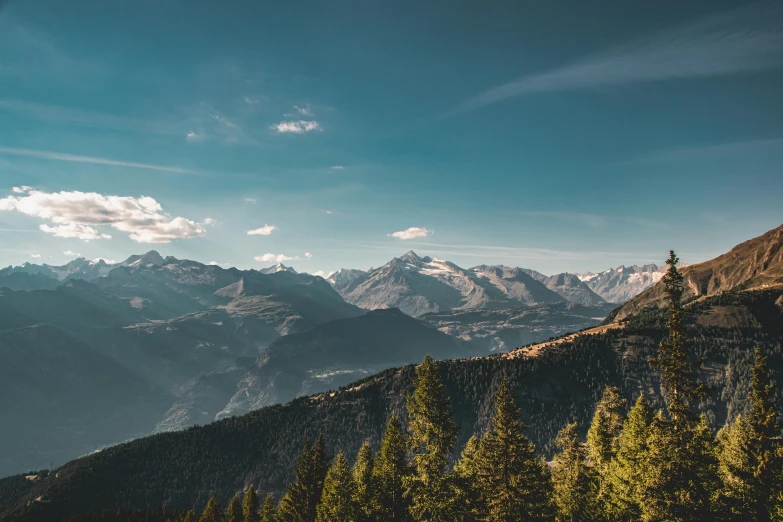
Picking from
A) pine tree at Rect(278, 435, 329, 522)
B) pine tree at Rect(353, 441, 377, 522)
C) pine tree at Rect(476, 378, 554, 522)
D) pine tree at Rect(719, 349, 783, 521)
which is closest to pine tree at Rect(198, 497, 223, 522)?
pine tree at Rect(278, 435, 329, 522)

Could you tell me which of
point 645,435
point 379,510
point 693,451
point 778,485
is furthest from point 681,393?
point 379,510

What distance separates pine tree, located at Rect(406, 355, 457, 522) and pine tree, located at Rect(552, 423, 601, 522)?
18491mm

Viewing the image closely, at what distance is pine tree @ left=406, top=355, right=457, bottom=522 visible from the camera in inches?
1576

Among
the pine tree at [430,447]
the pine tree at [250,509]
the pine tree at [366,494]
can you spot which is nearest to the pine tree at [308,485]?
the pine tree at [366,494]

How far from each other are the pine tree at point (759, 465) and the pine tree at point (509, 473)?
1687cm

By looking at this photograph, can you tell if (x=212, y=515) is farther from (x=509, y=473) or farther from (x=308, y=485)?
(x=509, y=473)

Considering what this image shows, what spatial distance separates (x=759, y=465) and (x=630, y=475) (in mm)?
11663

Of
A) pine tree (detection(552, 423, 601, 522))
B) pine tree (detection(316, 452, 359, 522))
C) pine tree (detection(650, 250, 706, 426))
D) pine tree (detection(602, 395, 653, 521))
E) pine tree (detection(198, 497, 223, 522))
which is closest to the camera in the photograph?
pine tree (detection(650, 250, 706, 426))

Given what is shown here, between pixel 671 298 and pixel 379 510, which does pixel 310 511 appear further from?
pixel 671 298

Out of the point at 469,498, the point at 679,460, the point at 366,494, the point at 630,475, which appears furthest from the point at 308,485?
the point at 679,460

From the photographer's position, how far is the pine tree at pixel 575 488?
161ft

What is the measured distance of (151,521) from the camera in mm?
140750

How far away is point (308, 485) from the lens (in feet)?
218

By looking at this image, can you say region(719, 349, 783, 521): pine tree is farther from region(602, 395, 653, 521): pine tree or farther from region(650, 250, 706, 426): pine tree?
region(602, 395, 653, 521): pine tree
